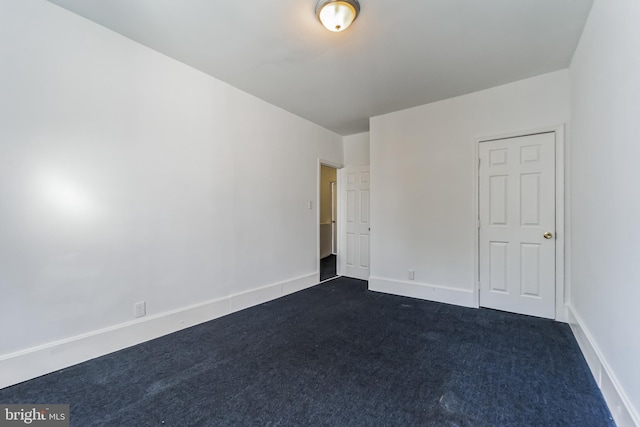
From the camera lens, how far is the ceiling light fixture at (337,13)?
1.90 meters

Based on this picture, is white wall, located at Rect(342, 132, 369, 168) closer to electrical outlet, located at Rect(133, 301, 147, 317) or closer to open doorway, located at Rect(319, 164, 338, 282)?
open doorway, located at Rect(319, 164, 338, 282)

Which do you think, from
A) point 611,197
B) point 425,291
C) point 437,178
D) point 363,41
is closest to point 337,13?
point 363,41

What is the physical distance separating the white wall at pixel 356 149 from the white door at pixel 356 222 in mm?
142

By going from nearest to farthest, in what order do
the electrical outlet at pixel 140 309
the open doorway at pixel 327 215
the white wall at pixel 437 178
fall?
the electrical outlet at pixel 140 309, the white wall at pixel 437 178, the open doorway at pixel 327 215

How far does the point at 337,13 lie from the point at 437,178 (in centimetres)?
247

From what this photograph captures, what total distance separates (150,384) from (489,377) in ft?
7.96

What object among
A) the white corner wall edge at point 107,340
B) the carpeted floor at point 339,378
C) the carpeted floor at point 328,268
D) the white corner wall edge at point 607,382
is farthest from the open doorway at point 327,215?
the white corner wall edge at point 607,382

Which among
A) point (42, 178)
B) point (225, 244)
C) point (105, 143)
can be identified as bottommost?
point (225, 244)

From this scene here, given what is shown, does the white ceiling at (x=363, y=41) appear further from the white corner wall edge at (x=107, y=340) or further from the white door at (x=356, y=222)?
the white corner wall edge at (x=107, y=340)

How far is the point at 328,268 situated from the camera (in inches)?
226

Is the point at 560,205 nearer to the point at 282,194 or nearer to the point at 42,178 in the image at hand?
the point at 282,194

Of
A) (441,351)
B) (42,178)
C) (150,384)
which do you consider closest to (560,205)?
(441,351)

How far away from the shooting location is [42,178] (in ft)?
6.53

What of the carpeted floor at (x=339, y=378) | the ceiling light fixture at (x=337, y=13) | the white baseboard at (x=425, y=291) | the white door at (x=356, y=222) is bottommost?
the carpeted floor at (x=339, y=378)
